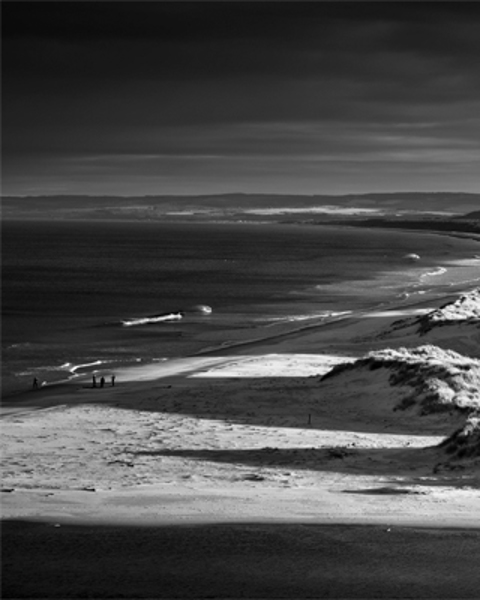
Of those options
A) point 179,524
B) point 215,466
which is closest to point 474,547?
point 179,524

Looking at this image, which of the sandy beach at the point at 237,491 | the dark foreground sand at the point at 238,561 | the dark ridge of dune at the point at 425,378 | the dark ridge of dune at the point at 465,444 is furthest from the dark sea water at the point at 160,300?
the dark foreground sand at the point at 238,561

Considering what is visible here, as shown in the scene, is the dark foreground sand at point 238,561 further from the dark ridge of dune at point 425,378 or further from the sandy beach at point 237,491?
the dark ridge of dune at point 425,378

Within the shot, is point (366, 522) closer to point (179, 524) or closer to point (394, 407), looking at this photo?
point (179, 524)

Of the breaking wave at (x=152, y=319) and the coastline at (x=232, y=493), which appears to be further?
the breaking wave at (x=152, y=319)

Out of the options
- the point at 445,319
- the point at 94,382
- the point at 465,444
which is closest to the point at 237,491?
the point at 465,444

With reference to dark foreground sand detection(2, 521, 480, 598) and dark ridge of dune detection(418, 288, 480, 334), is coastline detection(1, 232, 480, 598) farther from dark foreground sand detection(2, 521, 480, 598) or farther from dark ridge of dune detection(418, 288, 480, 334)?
dark ridge of dune detection(418, 288, 480, 334)

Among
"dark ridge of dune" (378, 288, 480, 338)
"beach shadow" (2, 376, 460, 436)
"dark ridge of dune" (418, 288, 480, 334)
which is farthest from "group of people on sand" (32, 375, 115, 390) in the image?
"dark ridge of dune" (418, 288, 480, 334)
